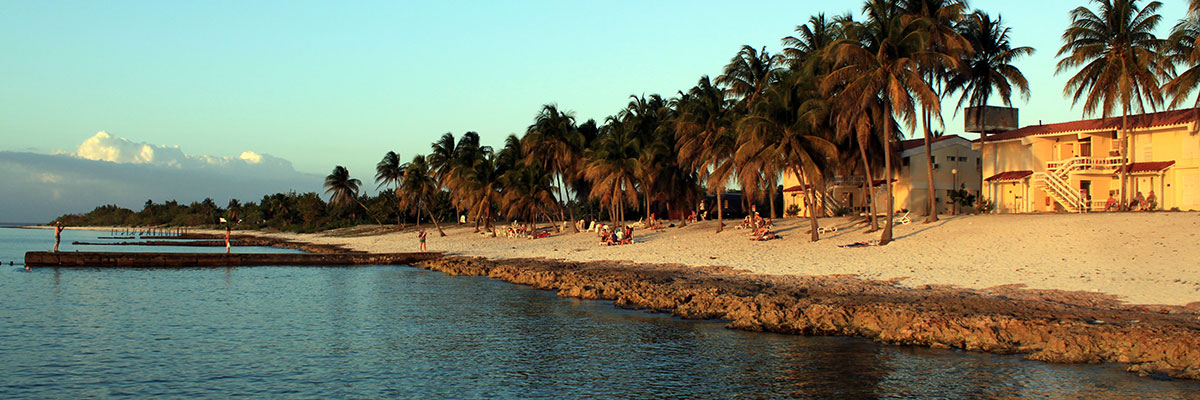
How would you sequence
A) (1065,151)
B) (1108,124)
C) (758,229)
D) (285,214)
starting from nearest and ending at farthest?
(758,229) → (1108,124) → (1065,151) → (285,214)

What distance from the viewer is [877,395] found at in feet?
44.3

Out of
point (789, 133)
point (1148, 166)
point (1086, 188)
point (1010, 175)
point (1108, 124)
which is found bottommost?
point (1086, 188)

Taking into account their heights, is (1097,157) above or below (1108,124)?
below

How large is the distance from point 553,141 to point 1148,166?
116ft

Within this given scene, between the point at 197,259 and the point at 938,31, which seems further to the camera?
the point at 197,259

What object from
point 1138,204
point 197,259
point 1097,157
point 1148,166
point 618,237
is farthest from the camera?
point 197,259

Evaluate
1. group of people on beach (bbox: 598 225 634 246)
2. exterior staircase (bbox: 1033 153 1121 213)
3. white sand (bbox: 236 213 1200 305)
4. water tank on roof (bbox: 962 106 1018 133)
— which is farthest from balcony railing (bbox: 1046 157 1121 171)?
group of people on beach (bbox: 598 225 634 246)

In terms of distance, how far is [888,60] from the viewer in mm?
32188

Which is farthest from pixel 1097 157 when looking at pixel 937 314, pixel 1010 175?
pixel 937 314

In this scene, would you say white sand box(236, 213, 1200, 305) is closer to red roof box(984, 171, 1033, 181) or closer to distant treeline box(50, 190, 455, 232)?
red roof box(984, 171, 1033, 181)

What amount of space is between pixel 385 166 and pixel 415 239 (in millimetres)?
25139

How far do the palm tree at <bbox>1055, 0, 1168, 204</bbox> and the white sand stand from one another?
6.95 metres

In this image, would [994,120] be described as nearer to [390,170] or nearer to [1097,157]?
[1097,157]

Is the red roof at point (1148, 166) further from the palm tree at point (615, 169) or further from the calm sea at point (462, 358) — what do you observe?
the calm sea at point (462, 358)
